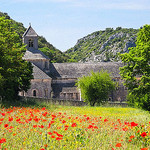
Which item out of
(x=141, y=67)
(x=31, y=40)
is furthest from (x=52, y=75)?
(x=141, y=67)

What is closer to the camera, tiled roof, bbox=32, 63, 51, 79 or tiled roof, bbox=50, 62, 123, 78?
tiled roof, bbox=32, 63, 51, 79

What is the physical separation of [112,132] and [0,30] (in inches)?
832

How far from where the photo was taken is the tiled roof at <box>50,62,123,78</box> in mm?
56031

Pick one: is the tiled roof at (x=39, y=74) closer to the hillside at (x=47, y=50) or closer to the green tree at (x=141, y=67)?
the green tree at (x=141, y=67)

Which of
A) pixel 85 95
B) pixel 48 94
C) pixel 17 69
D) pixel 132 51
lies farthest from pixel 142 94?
pixel 48 94

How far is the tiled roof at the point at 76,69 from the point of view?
5603cm

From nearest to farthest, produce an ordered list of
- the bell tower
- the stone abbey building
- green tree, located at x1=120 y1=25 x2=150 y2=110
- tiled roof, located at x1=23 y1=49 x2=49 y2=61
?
1. green tree, located at x1=120 y1=25 x2=150 y2=110
2. the stone abbey building
3. tiled roof, located at x1=23 y1=49 x2=49 y2=61
4. the bell tower

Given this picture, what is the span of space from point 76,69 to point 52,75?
589 cm

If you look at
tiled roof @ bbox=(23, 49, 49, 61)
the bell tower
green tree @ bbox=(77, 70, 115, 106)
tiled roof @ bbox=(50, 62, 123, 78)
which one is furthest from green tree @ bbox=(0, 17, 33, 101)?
tiled roof @ bbox=(50, 62, 123, 78)

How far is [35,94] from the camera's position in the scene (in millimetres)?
50594

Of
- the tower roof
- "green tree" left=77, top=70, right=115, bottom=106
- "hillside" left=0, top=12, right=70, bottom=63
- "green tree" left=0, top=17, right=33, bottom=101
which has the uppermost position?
"hillside" left=0, top=12, right=70, bottom=63

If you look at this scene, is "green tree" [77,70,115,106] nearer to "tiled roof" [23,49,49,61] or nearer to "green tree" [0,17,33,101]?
"green tree" [0,17,33,101]

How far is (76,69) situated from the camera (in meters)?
57.8

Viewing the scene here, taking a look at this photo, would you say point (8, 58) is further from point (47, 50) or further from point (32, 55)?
point (47, 50)
